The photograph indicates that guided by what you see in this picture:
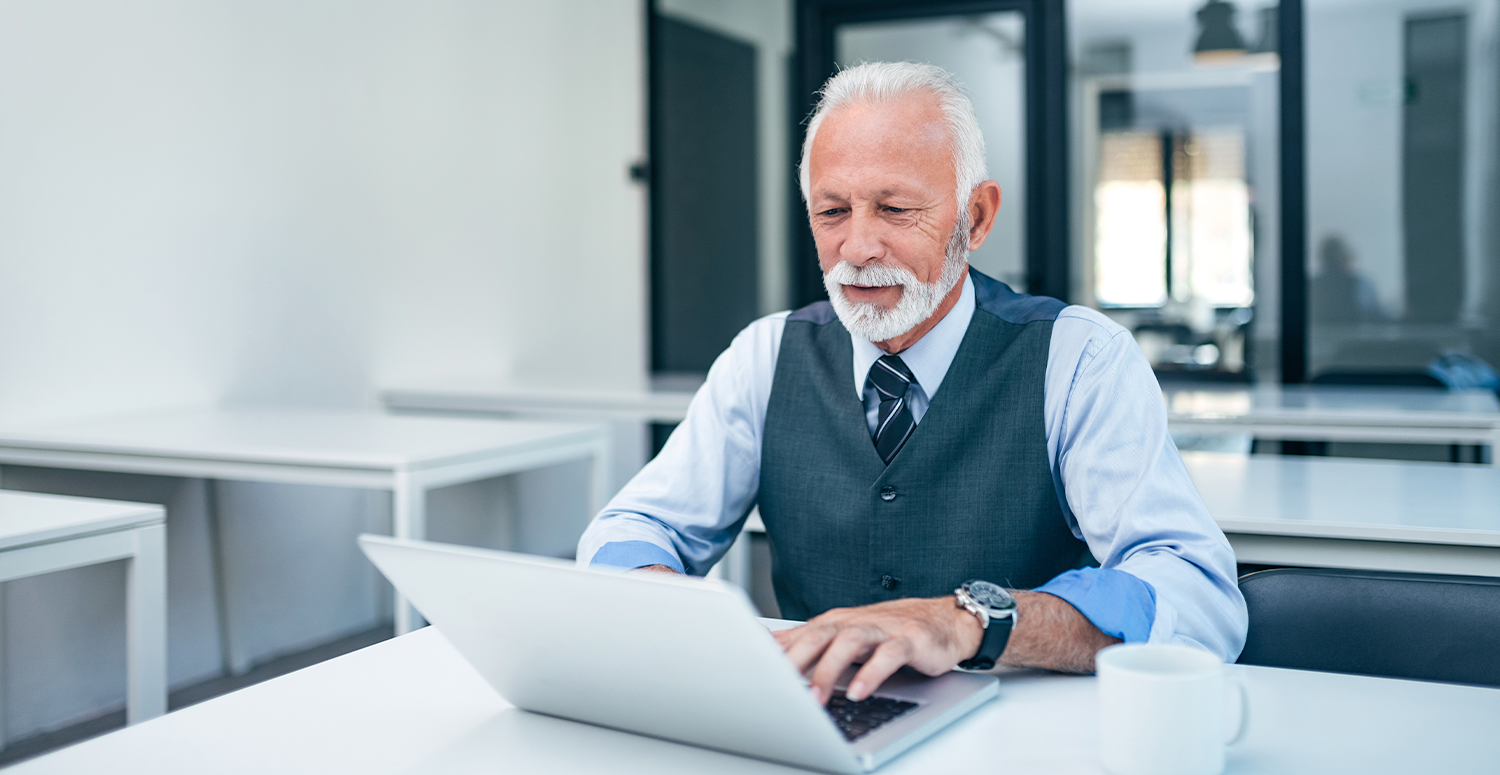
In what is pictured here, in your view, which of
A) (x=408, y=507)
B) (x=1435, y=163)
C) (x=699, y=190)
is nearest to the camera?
(x=408, y=507)

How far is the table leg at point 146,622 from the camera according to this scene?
5.90 ft

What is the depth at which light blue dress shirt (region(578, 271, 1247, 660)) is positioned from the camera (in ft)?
3.33

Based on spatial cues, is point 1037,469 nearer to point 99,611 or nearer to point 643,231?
point 99,611

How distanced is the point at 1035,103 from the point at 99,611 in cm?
347

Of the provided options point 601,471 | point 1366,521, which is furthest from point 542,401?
point 1366,521

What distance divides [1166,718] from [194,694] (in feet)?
8.81

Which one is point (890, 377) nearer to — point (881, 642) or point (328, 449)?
point (881, 642)

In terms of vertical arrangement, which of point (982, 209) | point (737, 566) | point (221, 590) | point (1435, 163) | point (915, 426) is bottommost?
point (221, 590)

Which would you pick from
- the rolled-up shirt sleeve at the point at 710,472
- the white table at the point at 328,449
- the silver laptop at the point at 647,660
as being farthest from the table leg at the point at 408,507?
the silver laptop at the point at 647,660

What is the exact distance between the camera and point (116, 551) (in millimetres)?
1759

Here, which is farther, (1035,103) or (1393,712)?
(1035,103)

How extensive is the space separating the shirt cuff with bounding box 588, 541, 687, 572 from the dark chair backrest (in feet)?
1.90

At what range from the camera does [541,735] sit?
80 centimetres

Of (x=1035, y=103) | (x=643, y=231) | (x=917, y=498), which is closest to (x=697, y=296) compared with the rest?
(x=643, y=231)
